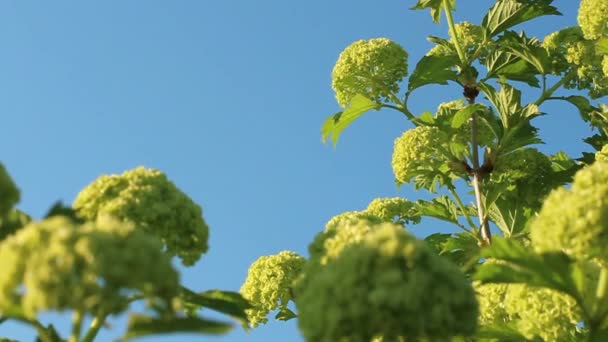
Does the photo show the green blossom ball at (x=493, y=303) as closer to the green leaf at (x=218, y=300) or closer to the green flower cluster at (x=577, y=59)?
the green leaf at (x=218, y=300)

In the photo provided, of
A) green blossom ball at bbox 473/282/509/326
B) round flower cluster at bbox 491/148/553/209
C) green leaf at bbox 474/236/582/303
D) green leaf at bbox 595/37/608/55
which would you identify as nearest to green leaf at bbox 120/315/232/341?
green leaf at bbox 474/236/582/303

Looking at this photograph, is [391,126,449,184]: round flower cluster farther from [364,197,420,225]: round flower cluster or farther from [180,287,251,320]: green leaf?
[180,287,251,320]: green leaf

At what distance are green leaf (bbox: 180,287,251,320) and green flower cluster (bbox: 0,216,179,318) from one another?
1.12 metres

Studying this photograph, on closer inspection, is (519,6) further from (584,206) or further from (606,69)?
(584,206)

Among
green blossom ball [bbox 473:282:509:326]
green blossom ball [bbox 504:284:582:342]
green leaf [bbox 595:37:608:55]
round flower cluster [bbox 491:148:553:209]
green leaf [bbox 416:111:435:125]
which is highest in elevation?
green leaf [bbox 416:111:435:125]

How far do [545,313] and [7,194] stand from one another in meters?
3.67

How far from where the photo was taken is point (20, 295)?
318 centimetres

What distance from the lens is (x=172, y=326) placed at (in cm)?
321

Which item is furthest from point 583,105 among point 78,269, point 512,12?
point 78,269

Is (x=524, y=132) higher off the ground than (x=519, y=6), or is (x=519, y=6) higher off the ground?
(x=519, y=6)

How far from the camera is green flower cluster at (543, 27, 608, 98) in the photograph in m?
10.2

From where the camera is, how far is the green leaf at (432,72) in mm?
9539

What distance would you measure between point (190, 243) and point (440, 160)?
6.10m

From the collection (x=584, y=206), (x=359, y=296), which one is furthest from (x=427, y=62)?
(x=359, y=296)
